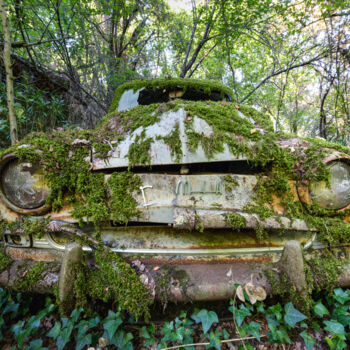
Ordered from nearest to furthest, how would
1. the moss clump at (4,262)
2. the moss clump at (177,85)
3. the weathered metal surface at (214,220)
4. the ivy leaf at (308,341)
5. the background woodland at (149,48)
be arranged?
the ivy leaf at (308,341) < the weathered metal surface at (214,220) < the moss clump at (4,262) < the moss clump at (177,85) < the background woodland at (149,48)

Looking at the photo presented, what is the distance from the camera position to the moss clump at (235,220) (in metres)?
1.09

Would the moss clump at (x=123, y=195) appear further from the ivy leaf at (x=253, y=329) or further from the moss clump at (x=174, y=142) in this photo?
the ivy leaf at (x=253, y=329)

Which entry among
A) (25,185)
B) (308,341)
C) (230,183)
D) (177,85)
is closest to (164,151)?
(230,183)

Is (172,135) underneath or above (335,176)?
above

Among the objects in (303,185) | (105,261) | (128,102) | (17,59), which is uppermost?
(17,59)

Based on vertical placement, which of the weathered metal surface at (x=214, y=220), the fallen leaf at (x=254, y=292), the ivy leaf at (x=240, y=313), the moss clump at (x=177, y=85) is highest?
the moss clump at (x=177, y=85)

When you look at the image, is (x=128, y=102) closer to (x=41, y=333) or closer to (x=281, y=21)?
(x=41, y=333)

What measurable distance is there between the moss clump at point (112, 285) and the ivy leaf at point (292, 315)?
737mm

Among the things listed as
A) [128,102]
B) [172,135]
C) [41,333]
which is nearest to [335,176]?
[172,135]

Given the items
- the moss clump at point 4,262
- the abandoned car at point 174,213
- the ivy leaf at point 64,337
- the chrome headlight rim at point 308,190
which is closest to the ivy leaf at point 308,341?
the abandoned car at point 174,213

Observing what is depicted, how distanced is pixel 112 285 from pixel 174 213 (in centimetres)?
49

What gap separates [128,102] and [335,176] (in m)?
2.30

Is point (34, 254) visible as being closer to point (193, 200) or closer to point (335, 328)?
point (193, 200)

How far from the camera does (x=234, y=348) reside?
1039mm
